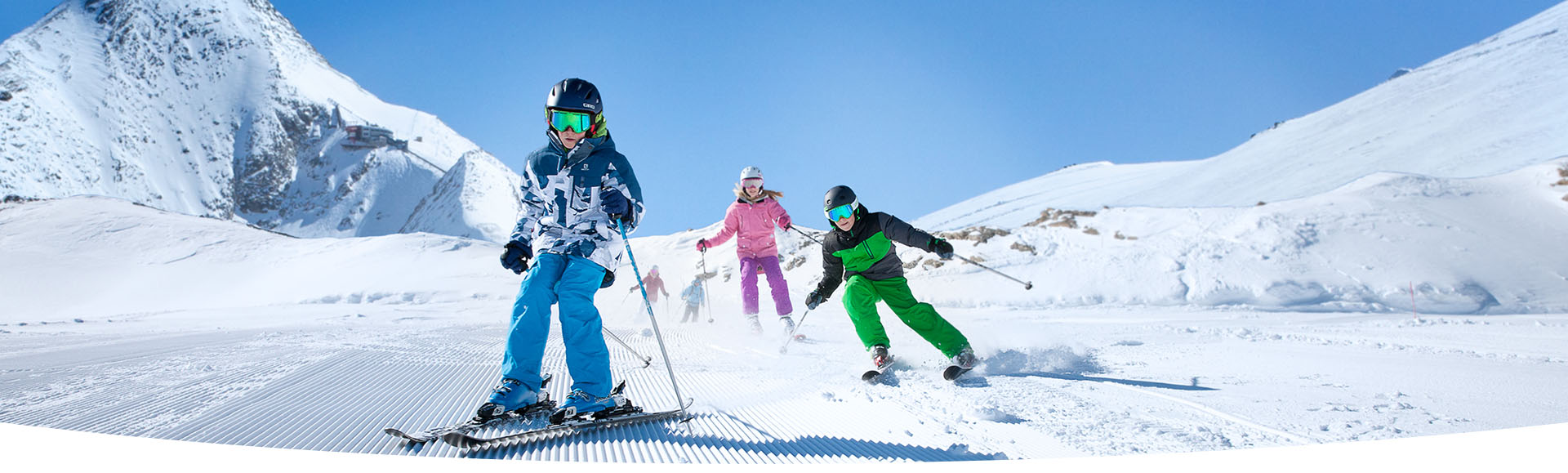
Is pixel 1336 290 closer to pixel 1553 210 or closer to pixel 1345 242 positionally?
pixel 1345 242

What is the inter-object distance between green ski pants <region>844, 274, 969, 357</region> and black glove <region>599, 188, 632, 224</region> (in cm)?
151

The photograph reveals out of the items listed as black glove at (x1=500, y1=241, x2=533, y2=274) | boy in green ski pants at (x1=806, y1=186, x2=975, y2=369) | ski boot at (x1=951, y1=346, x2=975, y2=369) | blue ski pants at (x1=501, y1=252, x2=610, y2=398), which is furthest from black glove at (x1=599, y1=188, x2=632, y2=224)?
ski boot at (x1=951, y1=346, x2=975, y2=369)

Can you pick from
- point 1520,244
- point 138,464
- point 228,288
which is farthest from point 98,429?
point 228,288

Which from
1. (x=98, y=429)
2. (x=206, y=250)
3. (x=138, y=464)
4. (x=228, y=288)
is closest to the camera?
(x=138, y=464)

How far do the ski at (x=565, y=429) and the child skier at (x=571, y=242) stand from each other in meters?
0.13

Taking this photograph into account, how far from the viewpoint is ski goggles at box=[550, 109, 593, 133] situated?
2826mm

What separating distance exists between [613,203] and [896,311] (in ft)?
6.54

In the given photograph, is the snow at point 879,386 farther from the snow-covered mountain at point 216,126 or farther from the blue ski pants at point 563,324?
the snow-covered mountain at point 216,126

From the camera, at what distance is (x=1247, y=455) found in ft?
6.52

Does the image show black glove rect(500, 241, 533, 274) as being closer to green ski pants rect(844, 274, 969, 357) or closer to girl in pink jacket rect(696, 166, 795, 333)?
green ski pants rect(844, 274, 969, 357)

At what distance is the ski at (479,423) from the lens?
199 centimetres

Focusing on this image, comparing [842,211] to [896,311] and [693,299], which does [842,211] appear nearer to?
[896,311]

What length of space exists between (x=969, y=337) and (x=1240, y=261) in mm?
6674

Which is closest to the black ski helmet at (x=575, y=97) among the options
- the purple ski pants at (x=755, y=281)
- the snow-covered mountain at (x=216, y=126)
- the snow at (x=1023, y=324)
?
the snow at (x=1023, y=324)
